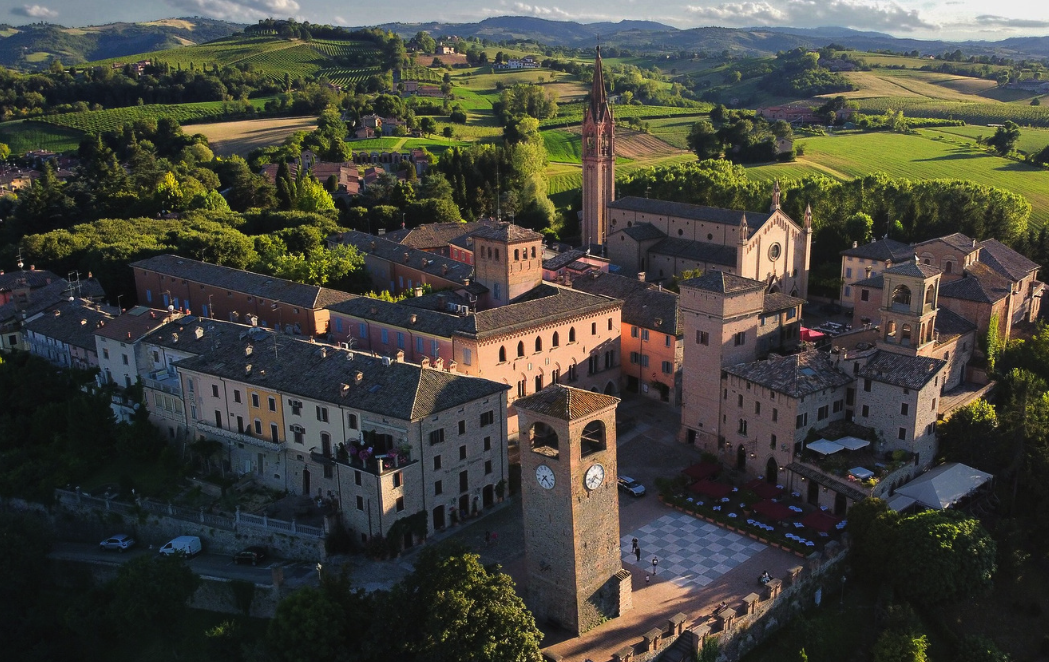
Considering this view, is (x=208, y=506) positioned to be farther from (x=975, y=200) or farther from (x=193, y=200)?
(x=975, y=200)

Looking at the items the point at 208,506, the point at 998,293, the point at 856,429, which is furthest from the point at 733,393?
the point at 208,506

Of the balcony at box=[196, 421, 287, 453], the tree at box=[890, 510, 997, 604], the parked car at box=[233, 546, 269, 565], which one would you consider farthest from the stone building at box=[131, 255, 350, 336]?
the tree at box=[890, 510, 997, 604]

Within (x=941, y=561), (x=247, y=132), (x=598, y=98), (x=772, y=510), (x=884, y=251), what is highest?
(x=598, y=98)

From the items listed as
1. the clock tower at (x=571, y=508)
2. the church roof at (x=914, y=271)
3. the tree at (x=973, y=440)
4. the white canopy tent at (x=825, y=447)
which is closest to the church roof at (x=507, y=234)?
the church roof at (x=914, y=271)

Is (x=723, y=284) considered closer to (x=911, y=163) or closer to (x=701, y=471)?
(x=701, y=471)

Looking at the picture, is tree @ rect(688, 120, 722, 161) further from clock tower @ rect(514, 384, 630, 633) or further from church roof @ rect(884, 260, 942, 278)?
clock tower @ rect(514, 384, 630, 633)

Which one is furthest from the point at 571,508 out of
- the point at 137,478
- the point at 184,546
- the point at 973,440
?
the point at 137,478

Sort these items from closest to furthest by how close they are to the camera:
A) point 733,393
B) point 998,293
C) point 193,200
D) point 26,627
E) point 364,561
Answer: point 364,561
point 26,627
point 733,393
point 998,293
point 193,200
